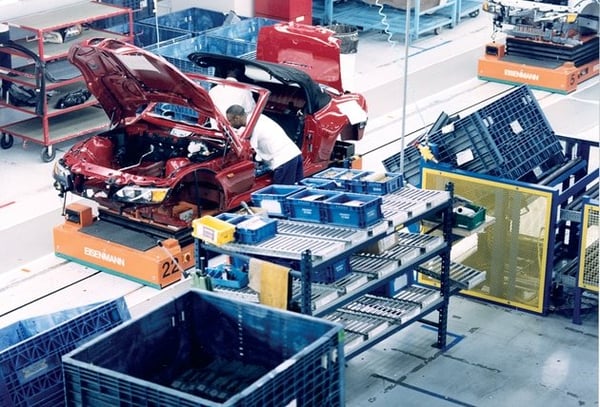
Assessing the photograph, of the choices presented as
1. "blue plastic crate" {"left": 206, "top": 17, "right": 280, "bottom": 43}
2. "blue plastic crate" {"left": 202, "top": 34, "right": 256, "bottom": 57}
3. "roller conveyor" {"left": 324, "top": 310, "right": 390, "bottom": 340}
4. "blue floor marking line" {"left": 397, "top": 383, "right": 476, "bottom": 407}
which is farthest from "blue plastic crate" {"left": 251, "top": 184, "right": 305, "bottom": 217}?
"blue plastic crate" {"left": 206, "top": 17, "right": 280, "bottom": 43}

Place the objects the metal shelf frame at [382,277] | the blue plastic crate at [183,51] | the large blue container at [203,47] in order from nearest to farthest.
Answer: the metal shelf frame at [382,277]
the blue plastic crate at [183,51]
the large blue container at [203,47]

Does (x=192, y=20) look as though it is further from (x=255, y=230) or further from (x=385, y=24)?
(x=255, y=230)

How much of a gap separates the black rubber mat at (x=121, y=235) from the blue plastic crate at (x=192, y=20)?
606 centimetres

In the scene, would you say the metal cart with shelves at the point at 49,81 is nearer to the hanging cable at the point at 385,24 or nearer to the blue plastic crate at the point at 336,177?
the blue plastic crate at the point at 336,177

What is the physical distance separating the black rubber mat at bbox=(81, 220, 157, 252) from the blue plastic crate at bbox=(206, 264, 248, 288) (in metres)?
2.22

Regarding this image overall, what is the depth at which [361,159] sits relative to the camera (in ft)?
40.6

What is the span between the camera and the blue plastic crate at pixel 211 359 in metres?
5.57

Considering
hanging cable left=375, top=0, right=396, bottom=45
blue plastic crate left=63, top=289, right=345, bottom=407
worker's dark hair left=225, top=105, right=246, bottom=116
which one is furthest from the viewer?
hanging cable left=375, top=0, right=396, bottom=45

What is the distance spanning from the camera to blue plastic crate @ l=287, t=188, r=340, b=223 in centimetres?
789

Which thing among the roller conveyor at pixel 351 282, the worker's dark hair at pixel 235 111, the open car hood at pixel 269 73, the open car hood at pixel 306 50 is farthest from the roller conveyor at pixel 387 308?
the open car hood at pixel 306 50

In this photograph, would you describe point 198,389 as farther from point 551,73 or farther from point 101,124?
point 551,73

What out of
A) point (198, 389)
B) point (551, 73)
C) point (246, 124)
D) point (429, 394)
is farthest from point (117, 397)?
point (551, 73)

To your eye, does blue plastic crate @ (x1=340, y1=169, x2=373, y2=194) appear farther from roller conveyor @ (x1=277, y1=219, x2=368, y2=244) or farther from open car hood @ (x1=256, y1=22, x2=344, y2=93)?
open car hood @ (x1=256, y1=22, x2=344, y2=93)

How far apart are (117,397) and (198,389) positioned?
0.94 meters
